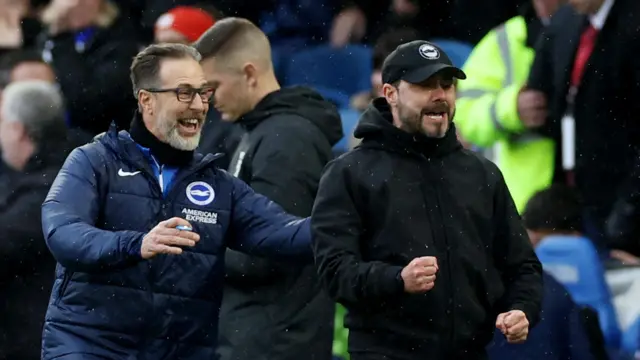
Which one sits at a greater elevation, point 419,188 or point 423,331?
point 419,188

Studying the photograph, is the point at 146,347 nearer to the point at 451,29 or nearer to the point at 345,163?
the point at 345,163

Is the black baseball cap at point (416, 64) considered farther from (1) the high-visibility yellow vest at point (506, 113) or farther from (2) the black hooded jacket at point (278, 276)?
(1) the high-visibility yellow vest at point (506, 113)

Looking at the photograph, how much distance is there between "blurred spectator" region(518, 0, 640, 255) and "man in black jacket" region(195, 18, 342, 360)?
1782 mm

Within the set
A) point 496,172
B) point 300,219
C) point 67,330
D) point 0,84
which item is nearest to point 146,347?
point 67,330

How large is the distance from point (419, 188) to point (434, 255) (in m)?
0.27

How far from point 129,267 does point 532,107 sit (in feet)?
11.6

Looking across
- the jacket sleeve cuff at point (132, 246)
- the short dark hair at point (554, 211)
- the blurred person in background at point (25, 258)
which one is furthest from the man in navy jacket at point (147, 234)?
the short dark hair at point (554, 211)

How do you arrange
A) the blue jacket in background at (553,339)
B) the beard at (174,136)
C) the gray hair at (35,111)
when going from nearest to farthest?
the beard at (174,136) < the blue jacket in background at (553,339) < the gray hair at (35,111)

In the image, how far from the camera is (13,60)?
11477mm

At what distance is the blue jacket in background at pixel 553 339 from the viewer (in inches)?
A: 309

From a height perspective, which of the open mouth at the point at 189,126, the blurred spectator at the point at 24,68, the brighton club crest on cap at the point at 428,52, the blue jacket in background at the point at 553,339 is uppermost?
the brighton club crest on cap at the point at 428,52

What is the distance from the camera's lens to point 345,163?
673 centimetres

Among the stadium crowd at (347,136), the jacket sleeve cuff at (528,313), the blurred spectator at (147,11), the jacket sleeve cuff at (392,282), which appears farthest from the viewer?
the blurred spectator at (147,11)

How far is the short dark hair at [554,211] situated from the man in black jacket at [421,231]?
2193mm
